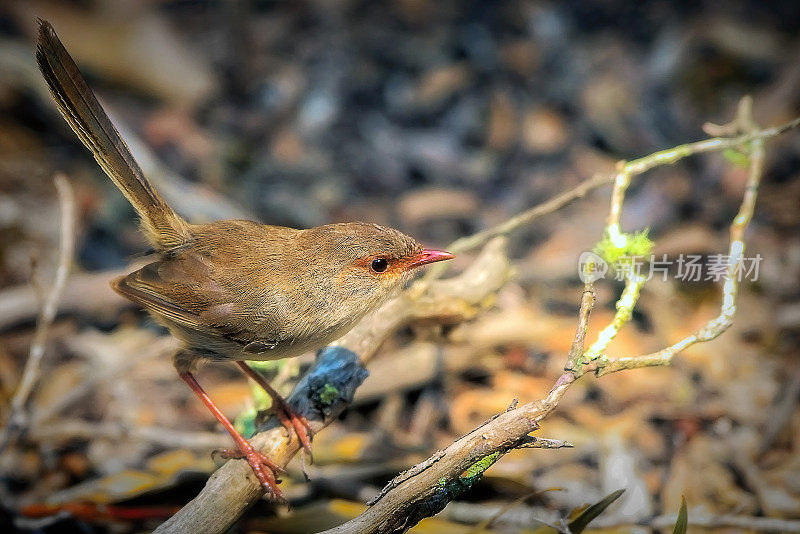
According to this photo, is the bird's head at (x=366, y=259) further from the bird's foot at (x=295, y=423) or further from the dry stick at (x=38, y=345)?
the dry stick at (x=38, y=345)

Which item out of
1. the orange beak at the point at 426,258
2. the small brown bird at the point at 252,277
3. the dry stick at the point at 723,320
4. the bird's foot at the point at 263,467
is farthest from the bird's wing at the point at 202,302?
the dry stick at the point at 723,320

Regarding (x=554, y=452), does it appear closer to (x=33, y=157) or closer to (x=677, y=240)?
(x=677, y=240)

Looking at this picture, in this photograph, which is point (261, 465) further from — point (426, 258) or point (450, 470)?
point (426, 258)

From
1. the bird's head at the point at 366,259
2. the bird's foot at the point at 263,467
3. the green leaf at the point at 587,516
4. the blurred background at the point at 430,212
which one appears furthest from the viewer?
the blurred background at the point at 430,212

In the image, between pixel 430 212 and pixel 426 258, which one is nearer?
pixel 426 258

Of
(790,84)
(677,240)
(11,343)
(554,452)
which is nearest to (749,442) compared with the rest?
(554,452)

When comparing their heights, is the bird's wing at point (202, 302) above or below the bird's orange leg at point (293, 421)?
above

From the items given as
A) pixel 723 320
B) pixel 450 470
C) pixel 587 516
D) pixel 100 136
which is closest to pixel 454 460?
pixel 450 470
